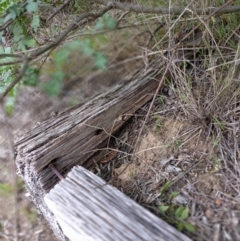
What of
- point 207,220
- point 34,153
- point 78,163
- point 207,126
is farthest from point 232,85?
point 34,153

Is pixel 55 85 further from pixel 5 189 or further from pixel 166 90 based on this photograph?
pixel 5 189

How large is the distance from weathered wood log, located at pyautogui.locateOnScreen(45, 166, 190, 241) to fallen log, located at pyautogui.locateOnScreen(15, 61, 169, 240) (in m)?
0.12

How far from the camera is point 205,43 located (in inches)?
61.9

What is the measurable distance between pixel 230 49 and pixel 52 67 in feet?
3.01

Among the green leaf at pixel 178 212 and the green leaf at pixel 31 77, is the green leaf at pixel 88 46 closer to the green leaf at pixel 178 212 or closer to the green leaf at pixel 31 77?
the green leaf at pixel 31 77

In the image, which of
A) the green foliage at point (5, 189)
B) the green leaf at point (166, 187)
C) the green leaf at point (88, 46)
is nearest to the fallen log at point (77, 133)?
the green leaf at point (88, 46)

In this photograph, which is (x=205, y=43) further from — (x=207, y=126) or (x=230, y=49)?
(x=207, y=126)

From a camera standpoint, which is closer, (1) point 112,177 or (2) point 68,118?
(1) point 112,177

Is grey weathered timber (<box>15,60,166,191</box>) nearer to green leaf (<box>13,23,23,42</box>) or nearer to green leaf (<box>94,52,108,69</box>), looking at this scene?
green leaf (<box>94,52,108,69</box>)

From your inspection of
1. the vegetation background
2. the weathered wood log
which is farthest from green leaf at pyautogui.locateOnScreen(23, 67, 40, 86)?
the weathered wood log

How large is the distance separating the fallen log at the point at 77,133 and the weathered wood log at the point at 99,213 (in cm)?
12

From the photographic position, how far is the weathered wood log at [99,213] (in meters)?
1.16

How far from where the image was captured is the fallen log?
1494 millimetres

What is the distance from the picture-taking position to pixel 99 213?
1258mm
